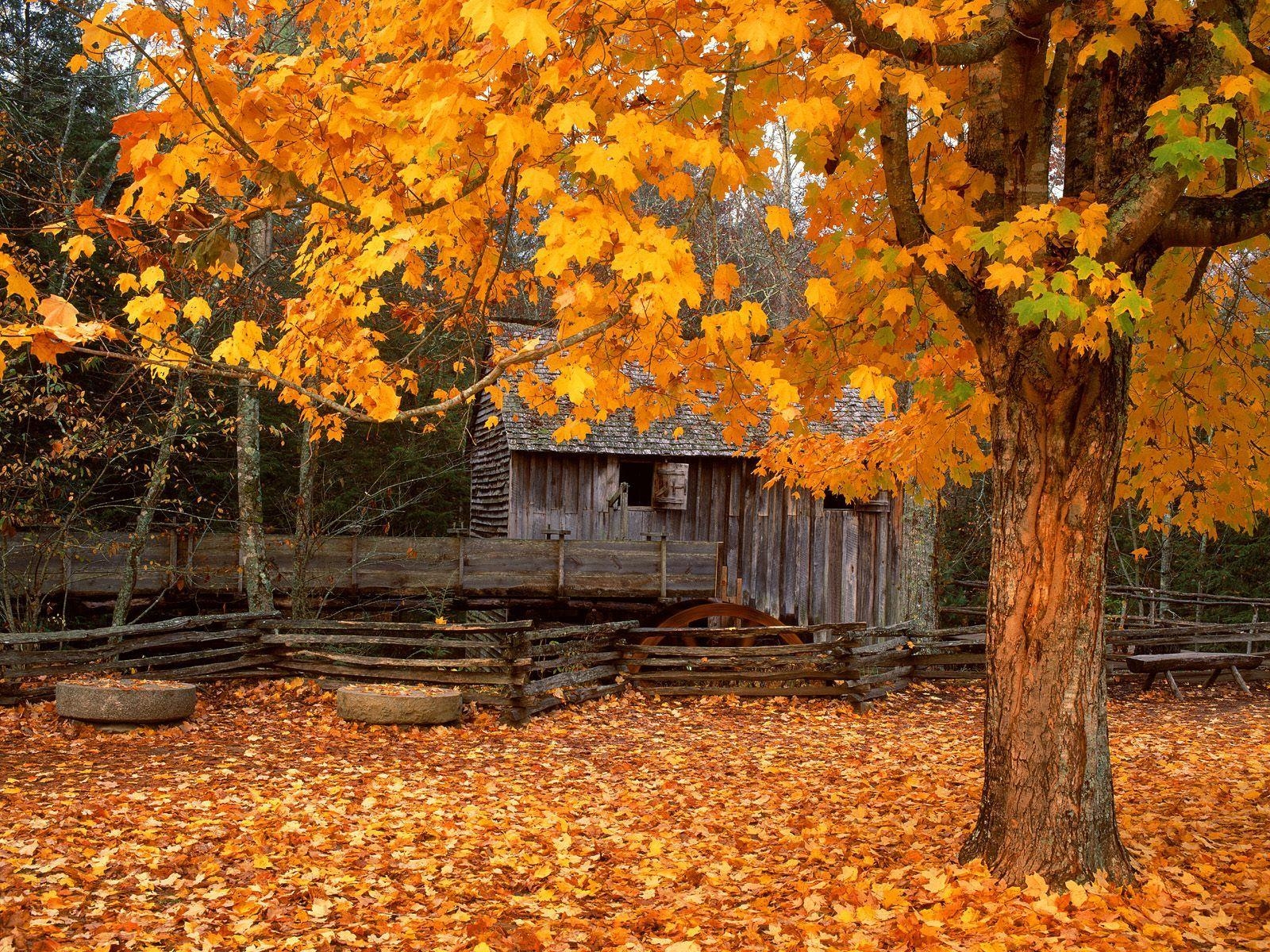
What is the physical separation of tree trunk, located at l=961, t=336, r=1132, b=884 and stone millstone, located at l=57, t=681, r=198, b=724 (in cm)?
778

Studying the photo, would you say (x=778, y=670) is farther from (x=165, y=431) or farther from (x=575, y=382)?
(x=575, y=382)

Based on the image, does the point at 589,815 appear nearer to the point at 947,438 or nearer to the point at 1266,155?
the point at 947,438

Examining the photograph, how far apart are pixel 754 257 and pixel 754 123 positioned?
15466 mm

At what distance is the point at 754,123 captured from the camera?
20.0ft

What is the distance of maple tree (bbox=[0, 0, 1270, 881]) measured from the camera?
14.4 ft

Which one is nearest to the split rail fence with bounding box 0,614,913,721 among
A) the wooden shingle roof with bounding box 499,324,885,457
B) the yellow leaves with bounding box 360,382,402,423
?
the wooden shingle roof with bounding box 499,324,885,457

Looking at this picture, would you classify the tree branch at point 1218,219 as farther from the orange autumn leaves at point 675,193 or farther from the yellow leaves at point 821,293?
the yellow leaves at point 821,293

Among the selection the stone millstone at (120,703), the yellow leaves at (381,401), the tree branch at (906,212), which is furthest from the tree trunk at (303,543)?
the tree branch at (906,212)

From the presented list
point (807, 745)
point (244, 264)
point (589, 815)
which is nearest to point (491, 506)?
point (244, 264)

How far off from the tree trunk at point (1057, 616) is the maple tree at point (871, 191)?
1cm

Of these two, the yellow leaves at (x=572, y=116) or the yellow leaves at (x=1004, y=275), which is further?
the yellow leaves at (x=1004, y=275)

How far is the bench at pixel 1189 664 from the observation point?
13906 millimetres

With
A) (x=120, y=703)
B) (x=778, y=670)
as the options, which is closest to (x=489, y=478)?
(x=778, y=670)

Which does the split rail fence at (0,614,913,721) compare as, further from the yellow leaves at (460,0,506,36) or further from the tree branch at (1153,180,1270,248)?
the yellow leaves at (460,0,506,36)
